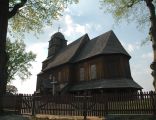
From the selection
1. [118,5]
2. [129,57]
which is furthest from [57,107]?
[129,57]

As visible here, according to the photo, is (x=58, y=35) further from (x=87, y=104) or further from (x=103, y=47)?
(x=87, y=104)

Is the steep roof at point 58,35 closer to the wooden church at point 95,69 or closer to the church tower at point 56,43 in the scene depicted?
the church tower at point 56,43

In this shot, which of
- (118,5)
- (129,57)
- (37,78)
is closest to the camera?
(118,5)

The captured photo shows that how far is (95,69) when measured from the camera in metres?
36.3

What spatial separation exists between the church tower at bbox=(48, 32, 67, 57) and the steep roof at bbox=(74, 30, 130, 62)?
14166mm

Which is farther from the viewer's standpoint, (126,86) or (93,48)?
(93,48)

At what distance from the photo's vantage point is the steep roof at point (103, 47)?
35.2 metres

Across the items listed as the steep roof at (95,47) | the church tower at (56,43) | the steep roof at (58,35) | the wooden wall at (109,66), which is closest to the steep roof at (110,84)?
the wooden wall at (109,66)

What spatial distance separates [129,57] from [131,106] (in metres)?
21.2

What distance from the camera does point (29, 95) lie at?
1886 cm

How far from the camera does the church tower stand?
2191 inches

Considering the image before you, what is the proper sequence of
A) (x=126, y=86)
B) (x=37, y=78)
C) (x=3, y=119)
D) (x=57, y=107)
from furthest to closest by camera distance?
(x=37, y=78) < (x=126, y=86) < (x=57, y=107) < (x=3, y=119)

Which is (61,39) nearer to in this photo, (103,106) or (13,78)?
(13,78)

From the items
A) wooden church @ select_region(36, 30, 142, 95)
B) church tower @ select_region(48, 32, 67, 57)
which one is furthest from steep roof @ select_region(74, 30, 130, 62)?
church tower @ select_region(48, 32, 67, 57)
